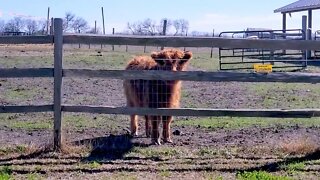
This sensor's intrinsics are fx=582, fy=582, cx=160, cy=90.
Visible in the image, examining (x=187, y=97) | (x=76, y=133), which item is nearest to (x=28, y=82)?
(x=187, y=97)

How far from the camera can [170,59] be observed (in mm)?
8633

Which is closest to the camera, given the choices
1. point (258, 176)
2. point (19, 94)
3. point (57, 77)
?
point (258, 176)

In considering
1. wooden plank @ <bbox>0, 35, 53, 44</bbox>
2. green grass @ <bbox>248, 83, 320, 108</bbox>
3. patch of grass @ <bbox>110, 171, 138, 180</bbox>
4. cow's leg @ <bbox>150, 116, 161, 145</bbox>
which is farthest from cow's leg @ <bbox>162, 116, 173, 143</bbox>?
green grass @ <bbox>248, 83, 320, 108</bbox>

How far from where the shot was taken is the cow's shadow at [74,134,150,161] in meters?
7.57

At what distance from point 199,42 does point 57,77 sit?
193 centimetres

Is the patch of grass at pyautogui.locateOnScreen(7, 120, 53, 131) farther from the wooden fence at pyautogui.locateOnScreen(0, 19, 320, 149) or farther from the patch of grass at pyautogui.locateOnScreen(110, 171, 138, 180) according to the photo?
the patch of grass at pyautogui.locateOnScreen(110, 171, 138, 180)

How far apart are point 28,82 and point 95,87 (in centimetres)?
249

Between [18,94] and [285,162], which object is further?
[18,94]

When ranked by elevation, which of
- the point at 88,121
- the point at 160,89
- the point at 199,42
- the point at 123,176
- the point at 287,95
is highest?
the point at 199,42

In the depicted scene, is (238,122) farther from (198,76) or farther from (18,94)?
(18,94)

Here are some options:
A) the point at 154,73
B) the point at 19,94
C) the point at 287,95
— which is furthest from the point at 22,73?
the point at 287,95

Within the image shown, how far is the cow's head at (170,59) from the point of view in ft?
28.3

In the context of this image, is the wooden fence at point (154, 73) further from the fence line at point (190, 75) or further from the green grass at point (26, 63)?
the green grass at point (26, 63)

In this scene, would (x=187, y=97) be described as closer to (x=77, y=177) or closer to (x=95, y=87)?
(x=95, y=87)
